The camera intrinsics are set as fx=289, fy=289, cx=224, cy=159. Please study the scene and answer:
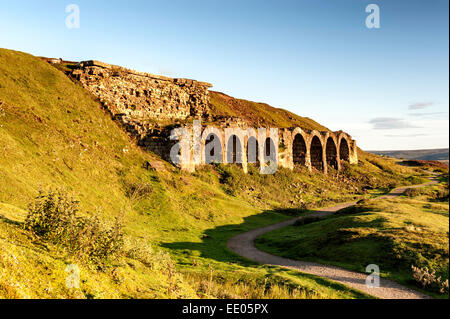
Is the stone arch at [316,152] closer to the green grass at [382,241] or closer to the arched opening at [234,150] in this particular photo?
the arched opening at [234,150]

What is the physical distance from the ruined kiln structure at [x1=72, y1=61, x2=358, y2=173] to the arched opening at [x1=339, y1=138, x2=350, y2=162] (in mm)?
18990

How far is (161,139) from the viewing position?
33500mm

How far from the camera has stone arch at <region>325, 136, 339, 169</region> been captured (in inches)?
2505

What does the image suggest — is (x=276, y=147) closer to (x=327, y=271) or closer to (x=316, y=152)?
(x=316, y=152)

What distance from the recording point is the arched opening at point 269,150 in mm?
47375

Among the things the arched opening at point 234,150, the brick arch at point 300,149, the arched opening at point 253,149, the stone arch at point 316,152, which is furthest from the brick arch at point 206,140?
the stone arch at point 316,152

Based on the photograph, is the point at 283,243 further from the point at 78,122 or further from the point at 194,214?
the point at 78,122

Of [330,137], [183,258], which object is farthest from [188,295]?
[330,137]

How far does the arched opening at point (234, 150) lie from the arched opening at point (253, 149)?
3694mm

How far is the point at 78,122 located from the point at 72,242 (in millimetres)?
22703

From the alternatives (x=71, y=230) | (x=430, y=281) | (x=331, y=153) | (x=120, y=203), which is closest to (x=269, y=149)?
(x=331, y=153)

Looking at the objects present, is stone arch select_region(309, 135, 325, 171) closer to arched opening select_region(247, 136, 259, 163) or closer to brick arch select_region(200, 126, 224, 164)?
arched opening select_region(247, 136, 259, 163)

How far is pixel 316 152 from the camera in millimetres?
60219

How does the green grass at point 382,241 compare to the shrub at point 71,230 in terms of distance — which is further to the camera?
the green grass at point 382,241
